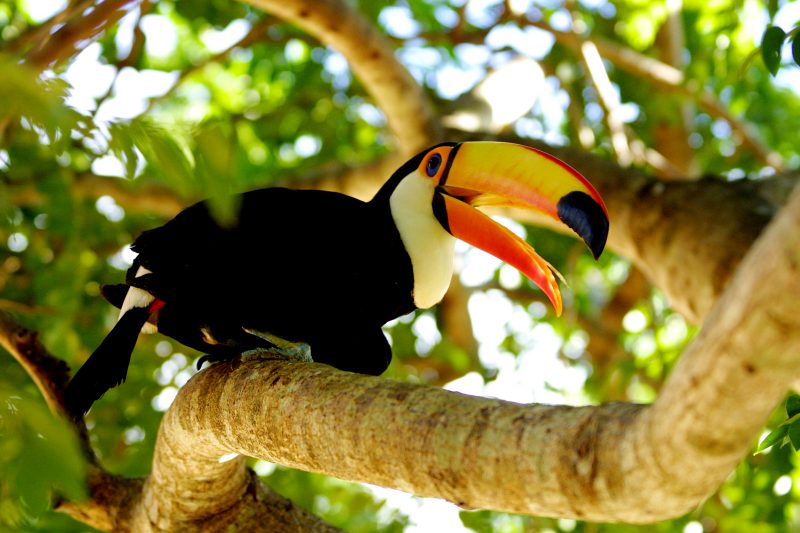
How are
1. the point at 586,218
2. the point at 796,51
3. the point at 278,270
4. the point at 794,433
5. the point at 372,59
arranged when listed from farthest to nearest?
the point at 372,59
the point at 278,270
the point at 586,218
the point at 796,51
the point at 794,433

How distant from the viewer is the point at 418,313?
249 inches

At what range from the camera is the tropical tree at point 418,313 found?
1.34 meters

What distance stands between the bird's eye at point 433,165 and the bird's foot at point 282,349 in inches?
26.6

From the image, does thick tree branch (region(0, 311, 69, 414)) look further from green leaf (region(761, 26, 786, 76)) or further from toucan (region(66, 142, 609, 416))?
green leaf (region(761, 26, 786, 76))

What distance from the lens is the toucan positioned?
2.78 metres

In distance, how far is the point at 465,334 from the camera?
6.28 meters

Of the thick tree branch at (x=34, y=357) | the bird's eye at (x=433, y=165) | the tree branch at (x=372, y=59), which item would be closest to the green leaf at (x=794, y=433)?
the bird's eye at (x=433, y=165)

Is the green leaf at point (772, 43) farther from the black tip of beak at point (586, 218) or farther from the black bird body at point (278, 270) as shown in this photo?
the black bird body at point (278, 270)

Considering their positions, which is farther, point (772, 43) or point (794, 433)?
point (772, 43)

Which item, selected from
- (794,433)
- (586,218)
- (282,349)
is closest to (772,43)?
(586,218)

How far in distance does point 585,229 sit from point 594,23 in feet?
15.4

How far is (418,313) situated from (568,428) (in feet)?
15.6

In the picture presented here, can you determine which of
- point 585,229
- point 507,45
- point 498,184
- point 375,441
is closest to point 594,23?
point 507,45

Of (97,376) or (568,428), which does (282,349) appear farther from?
(568,428)
